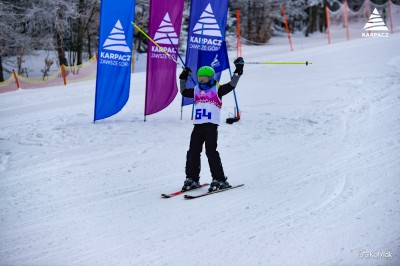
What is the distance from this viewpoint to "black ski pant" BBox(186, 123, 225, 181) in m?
7.24

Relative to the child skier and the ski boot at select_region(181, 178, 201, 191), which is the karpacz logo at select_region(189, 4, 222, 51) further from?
the ski boot at select_region(181, 178, 201, 191)

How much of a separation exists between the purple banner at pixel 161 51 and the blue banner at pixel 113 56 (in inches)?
19.1

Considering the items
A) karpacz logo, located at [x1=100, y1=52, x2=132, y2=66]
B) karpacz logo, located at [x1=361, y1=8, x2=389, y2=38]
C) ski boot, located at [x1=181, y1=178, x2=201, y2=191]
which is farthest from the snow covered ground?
karpacz logo, located at [x1=361, y1=8, x2=389, y2=38]

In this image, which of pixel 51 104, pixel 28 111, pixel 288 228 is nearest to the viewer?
pixel 288 228

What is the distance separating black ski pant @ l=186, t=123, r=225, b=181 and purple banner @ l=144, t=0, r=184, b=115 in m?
4.60

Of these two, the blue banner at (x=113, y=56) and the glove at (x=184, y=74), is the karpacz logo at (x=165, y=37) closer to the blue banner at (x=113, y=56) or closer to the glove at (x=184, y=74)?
the blue banner at (x=113, y=56)

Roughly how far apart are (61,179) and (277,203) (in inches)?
141

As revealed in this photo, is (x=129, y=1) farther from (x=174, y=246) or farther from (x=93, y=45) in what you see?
(x=93, y=45)

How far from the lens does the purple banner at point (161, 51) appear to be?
11602 mm

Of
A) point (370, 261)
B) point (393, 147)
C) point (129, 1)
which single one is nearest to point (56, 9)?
point (129, 1)

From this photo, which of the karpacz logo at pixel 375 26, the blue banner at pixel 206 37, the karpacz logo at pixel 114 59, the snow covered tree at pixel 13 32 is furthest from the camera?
the karpacz logo at pixel 375 26

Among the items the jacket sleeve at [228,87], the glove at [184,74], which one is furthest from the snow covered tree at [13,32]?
the jacket sleeve at [228,87]

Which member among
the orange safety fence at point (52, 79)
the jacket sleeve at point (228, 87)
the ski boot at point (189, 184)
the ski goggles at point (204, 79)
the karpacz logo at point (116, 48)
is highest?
the karpacz logo at point (116, 48)

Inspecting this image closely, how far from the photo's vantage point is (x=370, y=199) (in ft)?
21.0
